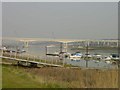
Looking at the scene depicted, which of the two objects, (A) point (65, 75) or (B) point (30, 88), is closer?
(B) point (30, 88)

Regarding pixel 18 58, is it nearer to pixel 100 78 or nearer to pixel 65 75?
pixel 65 75

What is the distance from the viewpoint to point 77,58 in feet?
198

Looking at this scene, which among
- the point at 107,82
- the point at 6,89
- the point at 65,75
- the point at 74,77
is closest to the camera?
the point at 6,89

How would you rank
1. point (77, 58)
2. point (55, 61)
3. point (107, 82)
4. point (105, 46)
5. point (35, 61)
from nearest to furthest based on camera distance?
point (107, 82) < point (35, 61) < point (55, 61) < point (77, 58) < point (105, 46)

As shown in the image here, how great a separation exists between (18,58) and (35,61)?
1.97 m

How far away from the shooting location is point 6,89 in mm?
11680

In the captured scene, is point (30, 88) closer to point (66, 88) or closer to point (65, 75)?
point (66, 88)

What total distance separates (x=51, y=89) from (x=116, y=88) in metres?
3.38

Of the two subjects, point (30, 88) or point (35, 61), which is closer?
point (30, 88)

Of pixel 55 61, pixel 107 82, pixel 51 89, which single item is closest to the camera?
pixel 51 89

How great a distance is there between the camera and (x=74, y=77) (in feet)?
67.2

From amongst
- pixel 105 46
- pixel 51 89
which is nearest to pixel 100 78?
pixel 51 89

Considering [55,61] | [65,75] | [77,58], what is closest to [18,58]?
[55,61]

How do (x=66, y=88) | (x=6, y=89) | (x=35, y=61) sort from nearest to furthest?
(x=6, y=89), (x=66, y=88), (x=35, y=61)
